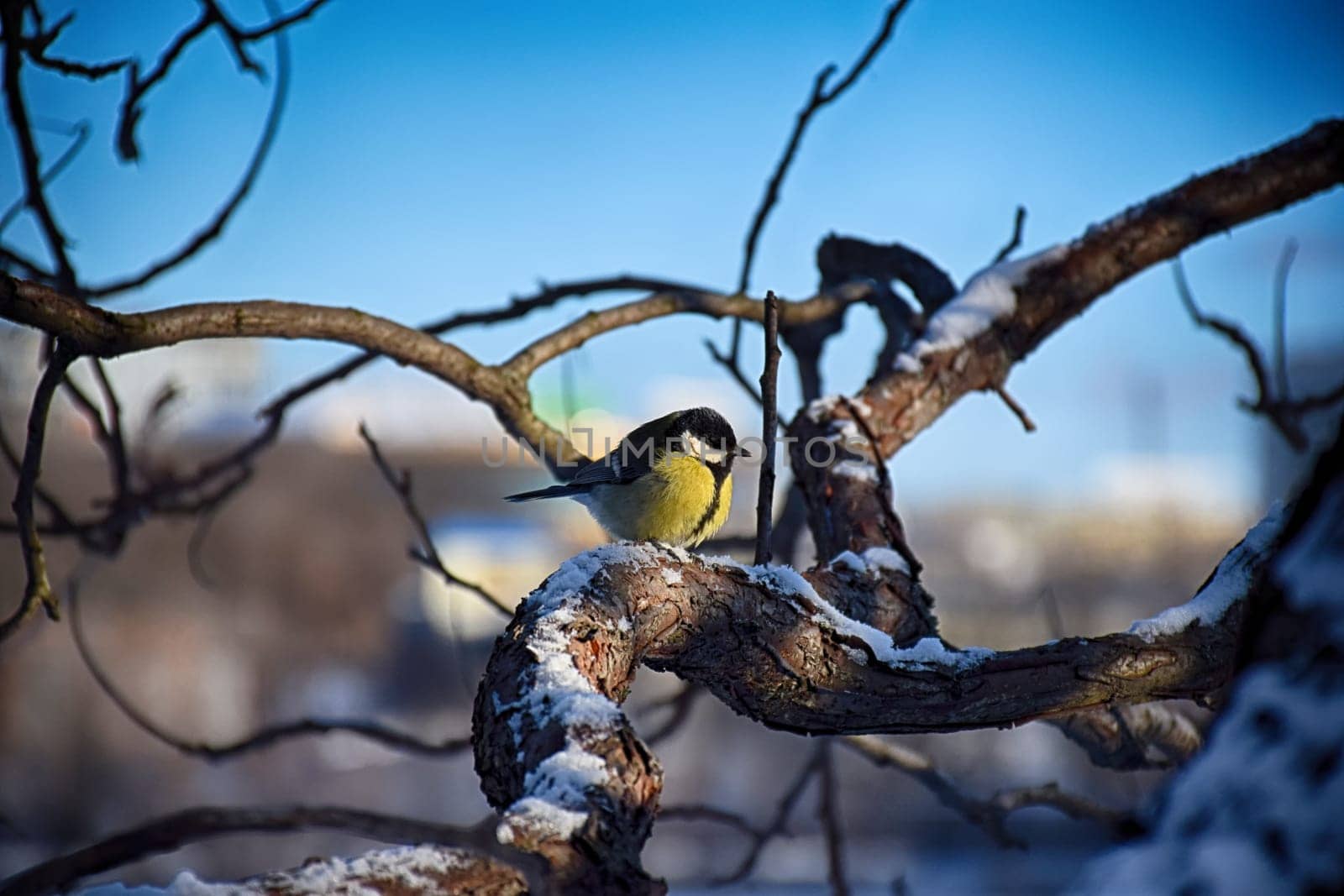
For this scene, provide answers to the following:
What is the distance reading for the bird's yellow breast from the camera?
107 inches

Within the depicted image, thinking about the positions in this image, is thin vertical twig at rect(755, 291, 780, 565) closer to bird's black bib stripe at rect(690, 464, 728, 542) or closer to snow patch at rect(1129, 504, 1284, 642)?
snow patch at rect(1129, 504, 1284, 642)

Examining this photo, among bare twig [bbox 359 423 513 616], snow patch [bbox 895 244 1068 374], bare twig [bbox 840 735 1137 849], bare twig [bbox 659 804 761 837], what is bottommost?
bare twig [bbox 659 804 761 837]

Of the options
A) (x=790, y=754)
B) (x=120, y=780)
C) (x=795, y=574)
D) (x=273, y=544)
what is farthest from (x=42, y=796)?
(x=795, y=574)

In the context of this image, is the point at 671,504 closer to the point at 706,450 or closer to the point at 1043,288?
the point at 706,450

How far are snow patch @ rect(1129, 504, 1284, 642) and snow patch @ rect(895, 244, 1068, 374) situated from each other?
3.77 feet

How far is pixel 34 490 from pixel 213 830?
110 cm

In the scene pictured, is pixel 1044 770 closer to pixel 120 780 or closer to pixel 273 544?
pixel 120 780

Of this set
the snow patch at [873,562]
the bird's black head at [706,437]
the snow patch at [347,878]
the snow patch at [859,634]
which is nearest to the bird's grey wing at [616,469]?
the bird's black head at [706,437]

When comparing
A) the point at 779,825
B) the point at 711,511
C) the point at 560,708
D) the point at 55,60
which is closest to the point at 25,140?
the point at 55,60

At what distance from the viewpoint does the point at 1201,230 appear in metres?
3.07

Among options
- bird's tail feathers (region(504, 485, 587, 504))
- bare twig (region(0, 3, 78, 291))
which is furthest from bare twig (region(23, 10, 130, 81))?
bird's tail feathers (region(504, 485, 587, 504))

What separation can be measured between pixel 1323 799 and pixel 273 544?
14195 mm

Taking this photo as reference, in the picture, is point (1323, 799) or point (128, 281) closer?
point (1323, 799)

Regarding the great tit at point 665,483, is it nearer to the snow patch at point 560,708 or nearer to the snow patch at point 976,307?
the snow patch at point 976,307
